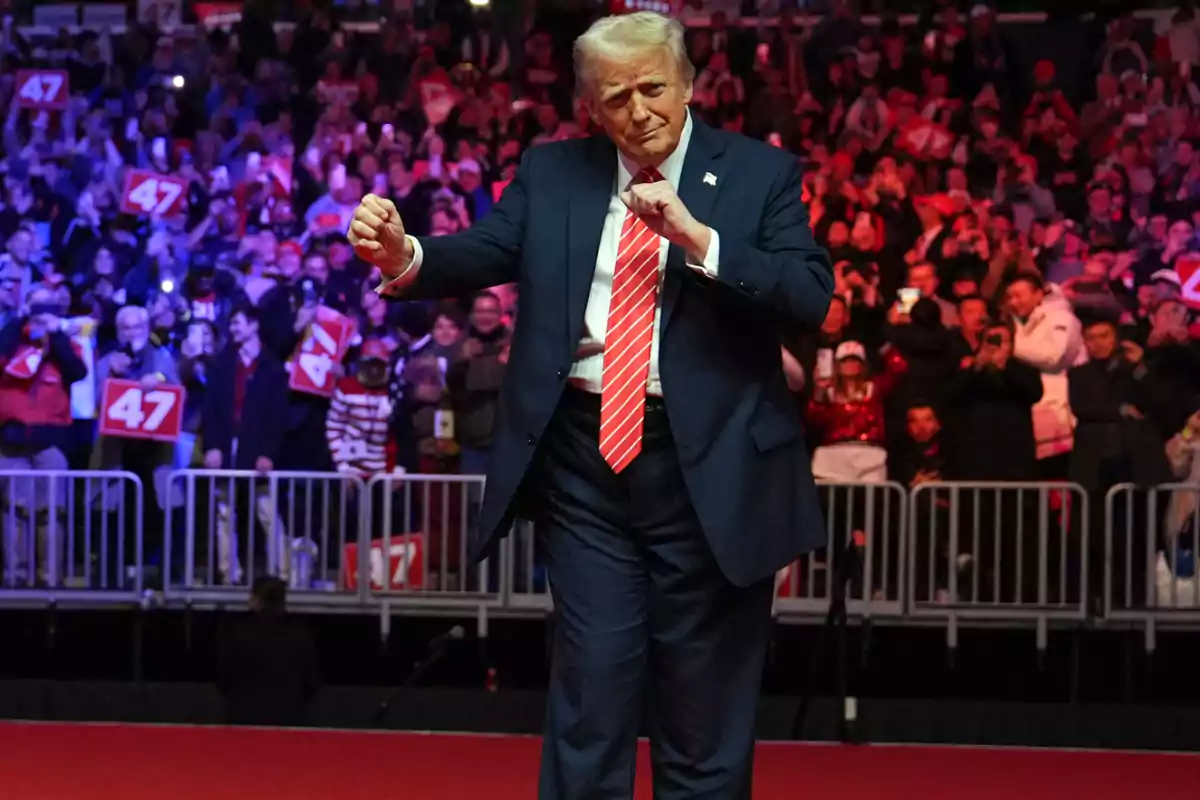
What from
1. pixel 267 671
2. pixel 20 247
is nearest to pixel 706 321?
pixel 267 671

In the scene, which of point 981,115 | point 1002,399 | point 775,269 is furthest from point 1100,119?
point 775,269

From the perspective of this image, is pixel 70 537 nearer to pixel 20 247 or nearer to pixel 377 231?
pixel 20 247

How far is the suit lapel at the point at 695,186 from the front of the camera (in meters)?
3.02

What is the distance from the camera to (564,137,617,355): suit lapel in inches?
120

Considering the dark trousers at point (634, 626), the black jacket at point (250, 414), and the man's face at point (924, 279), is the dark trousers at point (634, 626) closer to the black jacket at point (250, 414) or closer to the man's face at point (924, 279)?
the black jacket at point (250, 414)

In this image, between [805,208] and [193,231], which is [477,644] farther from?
[805,208]

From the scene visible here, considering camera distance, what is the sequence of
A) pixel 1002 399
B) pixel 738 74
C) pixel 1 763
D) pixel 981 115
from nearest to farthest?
pixel 1 763, pixel 1002 399, pixel 981 115, pixel 738 74

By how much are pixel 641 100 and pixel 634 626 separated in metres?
0.89

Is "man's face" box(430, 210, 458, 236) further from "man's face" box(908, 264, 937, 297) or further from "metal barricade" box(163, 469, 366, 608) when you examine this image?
"man's face" box(908, 264, 937, 297)

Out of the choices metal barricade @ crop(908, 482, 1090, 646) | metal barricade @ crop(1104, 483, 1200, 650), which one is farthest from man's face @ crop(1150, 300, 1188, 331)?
metal barricade @ crop(908, 482, 1090, 646)

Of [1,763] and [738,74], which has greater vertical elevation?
[738,74]

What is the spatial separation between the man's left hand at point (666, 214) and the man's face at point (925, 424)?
5591 mm

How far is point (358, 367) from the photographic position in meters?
9.16

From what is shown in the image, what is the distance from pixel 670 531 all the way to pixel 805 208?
631 mm
